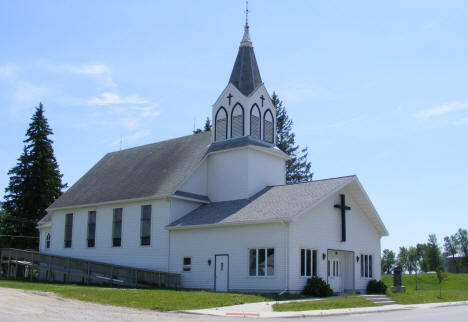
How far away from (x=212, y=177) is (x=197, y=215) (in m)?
3.64

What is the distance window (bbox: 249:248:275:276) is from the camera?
91.1ft

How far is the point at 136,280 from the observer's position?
3180cm

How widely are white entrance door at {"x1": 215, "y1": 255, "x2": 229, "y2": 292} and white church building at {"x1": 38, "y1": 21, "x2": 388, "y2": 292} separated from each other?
0.05 metres

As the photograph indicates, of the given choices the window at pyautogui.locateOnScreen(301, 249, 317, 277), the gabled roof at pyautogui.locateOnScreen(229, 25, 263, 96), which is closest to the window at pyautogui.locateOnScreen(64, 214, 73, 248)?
the gabled roof at pyautogui.locateOnScreen(229, 25, 263, 96)

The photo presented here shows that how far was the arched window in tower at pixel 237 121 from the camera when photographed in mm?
35781

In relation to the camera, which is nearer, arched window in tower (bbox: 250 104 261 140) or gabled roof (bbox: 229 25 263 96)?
arched window in tower (bbox: 250 104 261 140)

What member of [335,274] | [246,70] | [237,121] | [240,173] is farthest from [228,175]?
[335,274]

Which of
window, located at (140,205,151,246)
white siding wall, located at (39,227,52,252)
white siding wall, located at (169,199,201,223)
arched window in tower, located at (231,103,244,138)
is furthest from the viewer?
white siding wall, located at (39,227,52,252)

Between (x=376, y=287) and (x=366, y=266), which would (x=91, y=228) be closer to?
(x=366, y=266)

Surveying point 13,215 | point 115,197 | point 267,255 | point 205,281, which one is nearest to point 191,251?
point 205,281

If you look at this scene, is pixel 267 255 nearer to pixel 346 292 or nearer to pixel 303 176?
pixel 346 292

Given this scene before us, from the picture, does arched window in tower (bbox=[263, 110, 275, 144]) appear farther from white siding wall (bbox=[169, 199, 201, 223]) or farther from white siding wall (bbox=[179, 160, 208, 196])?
white siding wall (bbox=[169, 199, 201, 223])

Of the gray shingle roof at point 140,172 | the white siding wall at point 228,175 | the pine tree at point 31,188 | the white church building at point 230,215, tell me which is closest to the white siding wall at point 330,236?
the white church building at point 230,215

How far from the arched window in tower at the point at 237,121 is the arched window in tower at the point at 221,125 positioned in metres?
0.66
